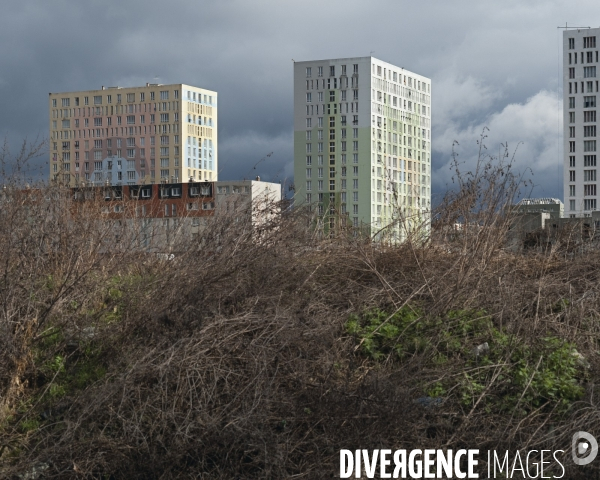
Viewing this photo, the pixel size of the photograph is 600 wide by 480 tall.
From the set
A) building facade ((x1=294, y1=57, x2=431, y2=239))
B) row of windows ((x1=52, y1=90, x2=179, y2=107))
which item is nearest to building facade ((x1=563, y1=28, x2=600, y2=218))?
building facade ((x1=294, y1=57, x2=431, y2=239))

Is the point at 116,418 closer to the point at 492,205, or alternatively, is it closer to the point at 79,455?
the point at 79,455

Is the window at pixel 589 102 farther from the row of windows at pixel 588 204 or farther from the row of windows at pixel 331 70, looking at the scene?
the row of windows at pixel 331 70

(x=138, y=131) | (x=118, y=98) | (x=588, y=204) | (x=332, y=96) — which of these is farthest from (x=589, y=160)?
(x=118, y=98)

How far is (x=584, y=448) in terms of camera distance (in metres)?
5.91

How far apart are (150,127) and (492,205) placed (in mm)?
125095

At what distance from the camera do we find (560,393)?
253 inches

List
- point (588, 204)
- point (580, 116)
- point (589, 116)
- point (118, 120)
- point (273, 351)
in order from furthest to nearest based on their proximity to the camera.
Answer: point (118, 120)
point (580, 116)
point (589, 116)
point (588, 204)
point (273, 351)

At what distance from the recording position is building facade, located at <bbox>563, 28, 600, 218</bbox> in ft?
333

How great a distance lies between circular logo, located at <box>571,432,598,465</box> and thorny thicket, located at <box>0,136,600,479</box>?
64 millimetres

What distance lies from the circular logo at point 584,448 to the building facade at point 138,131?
120 m

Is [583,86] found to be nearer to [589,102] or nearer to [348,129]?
[589,102]

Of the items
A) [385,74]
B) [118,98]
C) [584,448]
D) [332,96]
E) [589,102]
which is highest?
[385,74]

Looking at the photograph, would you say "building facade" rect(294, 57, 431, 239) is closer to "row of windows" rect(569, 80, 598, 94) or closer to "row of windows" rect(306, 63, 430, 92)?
"row of windows" rect(306, 63, 430, 92)

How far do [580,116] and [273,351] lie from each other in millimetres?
104576
